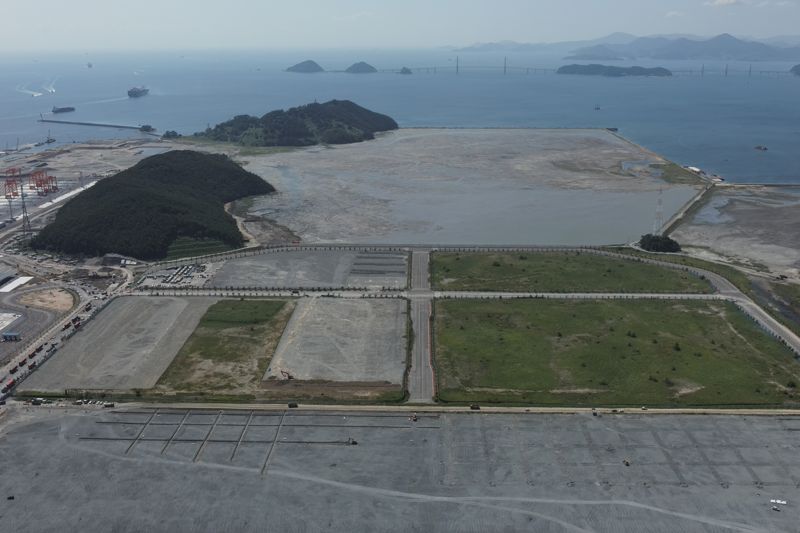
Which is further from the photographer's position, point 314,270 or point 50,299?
point 314,270

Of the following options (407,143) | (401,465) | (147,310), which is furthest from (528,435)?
(407,143)

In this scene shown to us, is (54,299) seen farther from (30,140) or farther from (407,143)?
(30,140)

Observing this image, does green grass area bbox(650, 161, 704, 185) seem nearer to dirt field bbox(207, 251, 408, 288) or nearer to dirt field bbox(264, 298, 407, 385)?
dirt field bbox(207, 251, 408, 288)

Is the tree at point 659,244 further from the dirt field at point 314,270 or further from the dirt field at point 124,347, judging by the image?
the dirt field at point 124,347

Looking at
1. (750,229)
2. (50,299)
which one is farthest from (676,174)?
(50,299)

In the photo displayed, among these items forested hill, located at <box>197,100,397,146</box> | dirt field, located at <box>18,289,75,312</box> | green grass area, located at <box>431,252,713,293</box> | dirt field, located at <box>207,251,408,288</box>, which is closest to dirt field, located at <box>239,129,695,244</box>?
forested hill, located at <box>197,100,397,146</box>

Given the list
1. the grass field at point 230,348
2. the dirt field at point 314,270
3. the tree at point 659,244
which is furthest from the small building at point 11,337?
the tree at point 659,244

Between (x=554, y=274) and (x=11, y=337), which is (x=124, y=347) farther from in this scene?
(x=554, y=274)
